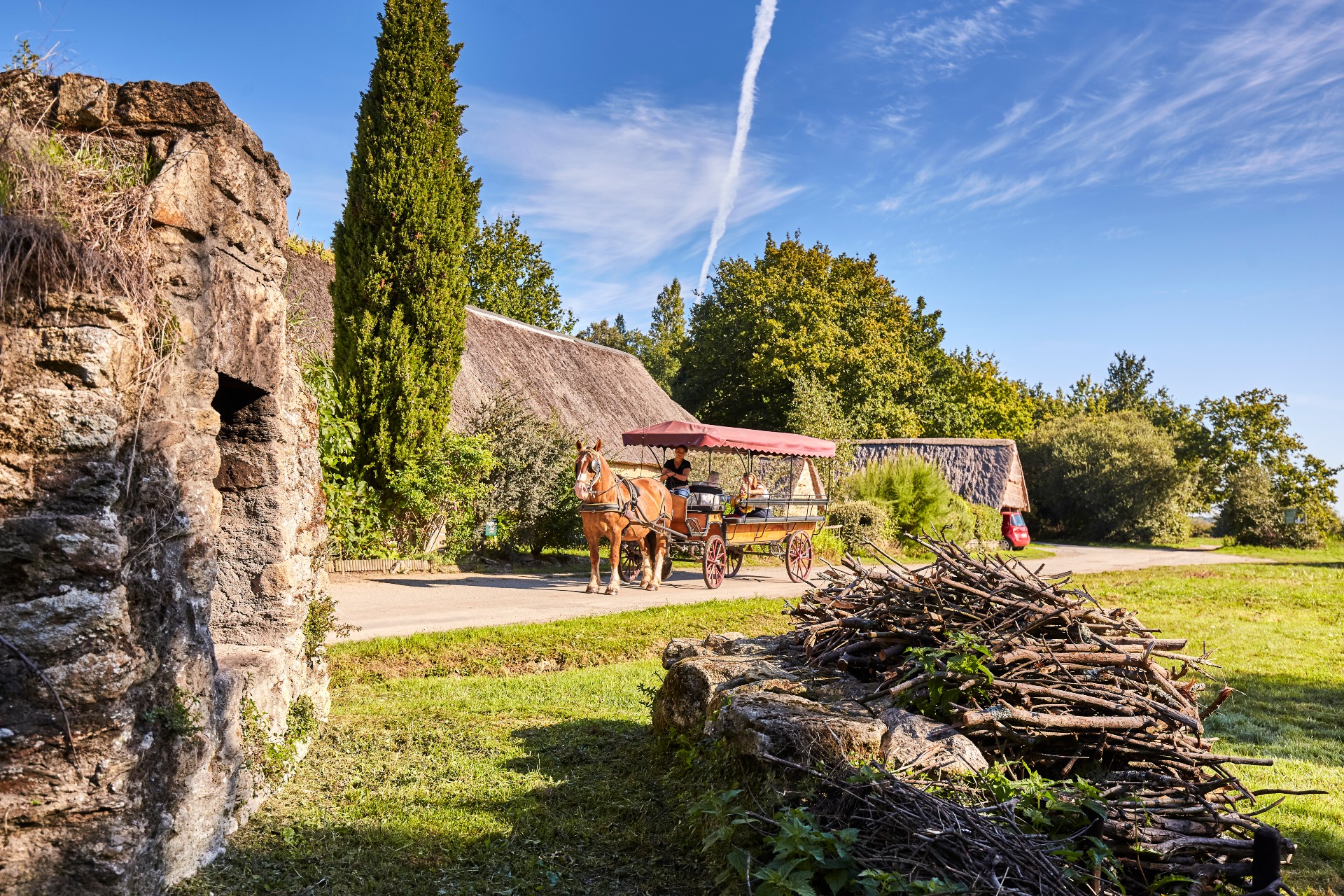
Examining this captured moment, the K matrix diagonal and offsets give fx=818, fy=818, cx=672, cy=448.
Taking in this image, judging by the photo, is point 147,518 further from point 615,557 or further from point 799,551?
point 799,551

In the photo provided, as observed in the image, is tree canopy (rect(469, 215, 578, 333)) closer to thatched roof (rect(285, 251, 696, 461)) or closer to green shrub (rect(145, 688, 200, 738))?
thatched roof (rect(285, 251, 696, 461))

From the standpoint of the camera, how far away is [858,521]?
2227 cm

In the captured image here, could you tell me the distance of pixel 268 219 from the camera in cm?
468

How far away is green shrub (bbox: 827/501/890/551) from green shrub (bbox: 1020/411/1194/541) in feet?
67.8

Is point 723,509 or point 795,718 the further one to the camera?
point 723,509

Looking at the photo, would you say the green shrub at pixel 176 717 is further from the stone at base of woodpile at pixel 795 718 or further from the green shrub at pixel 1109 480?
the green shrub at pixel 1109 480

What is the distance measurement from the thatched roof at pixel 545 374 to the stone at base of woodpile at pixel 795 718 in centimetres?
1339

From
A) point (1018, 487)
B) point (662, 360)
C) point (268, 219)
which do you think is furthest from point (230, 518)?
point (662, 360)

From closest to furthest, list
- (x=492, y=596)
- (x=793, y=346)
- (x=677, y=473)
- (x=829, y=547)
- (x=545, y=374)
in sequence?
1. (x=492, y=596)
2. (x=677, y=473)
3. (x=829, y=547)
4. (x=545, y=374)
5. (x=793, y=346)

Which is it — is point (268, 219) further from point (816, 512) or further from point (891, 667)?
point (816, 512)

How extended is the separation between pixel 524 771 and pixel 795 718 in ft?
6.90

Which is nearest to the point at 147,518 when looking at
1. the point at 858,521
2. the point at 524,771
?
the point at 524,771

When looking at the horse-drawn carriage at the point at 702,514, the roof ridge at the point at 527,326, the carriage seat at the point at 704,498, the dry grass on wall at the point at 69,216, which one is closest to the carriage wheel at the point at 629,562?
the horse-drawn carriage at the point at 702,514

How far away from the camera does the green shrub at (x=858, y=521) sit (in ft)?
72.8
